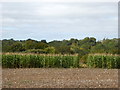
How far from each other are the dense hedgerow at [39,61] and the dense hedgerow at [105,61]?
1.01 meters

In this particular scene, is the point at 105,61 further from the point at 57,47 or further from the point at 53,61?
the point at 57,47

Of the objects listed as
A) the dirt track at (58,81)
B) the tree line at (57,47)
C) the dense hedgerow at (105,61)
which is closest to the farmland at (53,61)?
the dense hedgerow at (105,61)

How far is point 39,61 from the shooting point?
593 inches

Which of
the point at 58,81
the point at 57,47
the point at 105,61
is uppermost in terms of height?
the point at 57,47

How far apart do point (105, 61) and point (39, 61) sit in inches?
148

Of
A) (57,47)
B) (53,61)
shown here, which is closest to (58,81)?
(53,61)

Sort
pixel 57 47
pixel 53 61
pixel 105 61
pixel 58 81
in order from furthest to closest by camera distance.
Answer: pixel 57 47, pixel 105 61, pixel 53 61, pixel 58 81

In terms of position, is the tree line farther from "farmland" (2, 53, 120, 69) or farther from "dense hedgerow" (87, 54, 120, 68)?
"farmland" (2, 53, 120, 69)

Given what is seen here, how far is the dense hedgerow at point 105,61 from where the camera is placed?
599 inches

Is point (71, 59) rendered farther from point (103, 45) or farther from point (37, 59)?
point (103, 45)

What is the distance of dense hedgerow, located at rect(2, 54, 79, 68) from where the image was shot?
14.8m

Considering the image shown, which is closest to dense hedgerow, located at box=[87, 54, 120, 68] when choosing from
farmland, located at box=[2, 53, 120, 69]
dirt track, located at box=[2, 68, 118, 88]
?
farmland, located at box=[2, 53, 120, 69]

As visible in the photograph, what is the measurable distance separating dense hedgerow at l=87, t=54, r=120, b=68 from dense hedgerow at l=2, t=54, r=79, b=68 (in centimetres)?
101

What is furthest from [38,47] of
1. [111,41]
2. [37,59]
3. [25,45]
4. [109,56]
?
[111,41]
